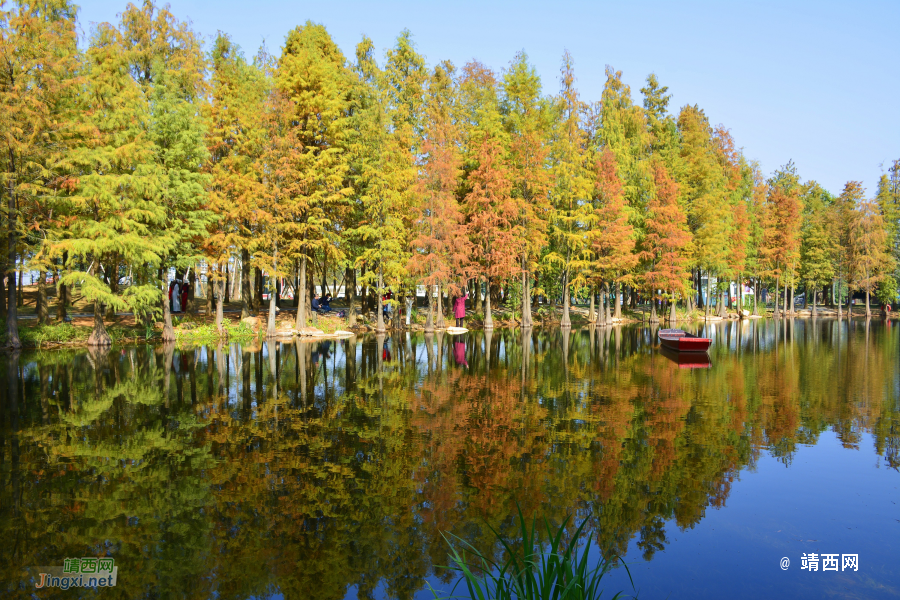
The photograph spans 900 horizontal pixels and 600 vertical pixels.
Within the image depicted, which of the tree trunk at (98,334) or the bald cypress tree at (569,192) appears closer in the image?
the tree trunk at (98,334)

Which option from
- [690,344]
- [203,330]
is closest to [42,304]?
[203,330]

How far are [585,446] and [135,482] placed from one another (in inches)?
301

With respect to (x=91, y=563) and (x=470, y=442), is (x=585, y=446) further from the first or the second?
(x=91, y=563)

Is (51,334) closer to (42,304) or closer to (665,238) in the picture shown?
(42,304)

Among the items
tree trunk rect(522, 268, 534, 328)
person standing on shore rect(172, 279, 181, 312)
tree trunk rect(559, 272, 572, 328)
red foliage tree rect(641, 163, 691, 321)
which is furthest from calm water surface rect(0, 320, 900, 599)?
red foliage tree rect(641, 163, 691, 321)

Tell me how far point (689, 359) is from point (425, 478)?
18807 mm

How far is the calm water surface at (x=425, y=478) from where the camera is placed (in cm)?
638

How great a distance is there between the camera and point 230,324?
1364 inches

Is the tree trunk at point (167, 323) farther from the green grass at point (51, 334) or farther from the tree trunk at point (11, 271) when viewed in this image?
the tree trunk at point (11, 271)

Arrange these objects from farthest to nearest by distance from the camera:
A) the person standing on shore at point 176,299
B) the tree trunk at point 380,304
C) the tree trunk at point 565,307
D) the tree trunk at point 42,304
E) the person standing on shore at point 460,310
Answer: the tree trunk at point 565,307, the person standing on shore at point 460,310, the person standing on shore at point 176,299, the tree trunk at point 380,304, the tree trunk at point 42,304

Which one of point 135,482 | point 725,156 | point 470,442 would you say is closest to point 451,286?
point 470,442

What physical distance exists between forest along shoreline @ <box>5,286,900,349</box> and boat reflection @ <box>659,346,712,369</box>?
17.5 meters

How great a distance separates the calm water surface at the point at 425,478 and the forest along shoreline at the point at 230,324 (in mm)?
11391

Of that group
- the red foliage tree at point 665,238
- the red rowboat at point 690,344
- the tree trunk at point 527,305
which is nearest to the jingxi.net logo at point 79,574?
the red rowboat at point 690,344
